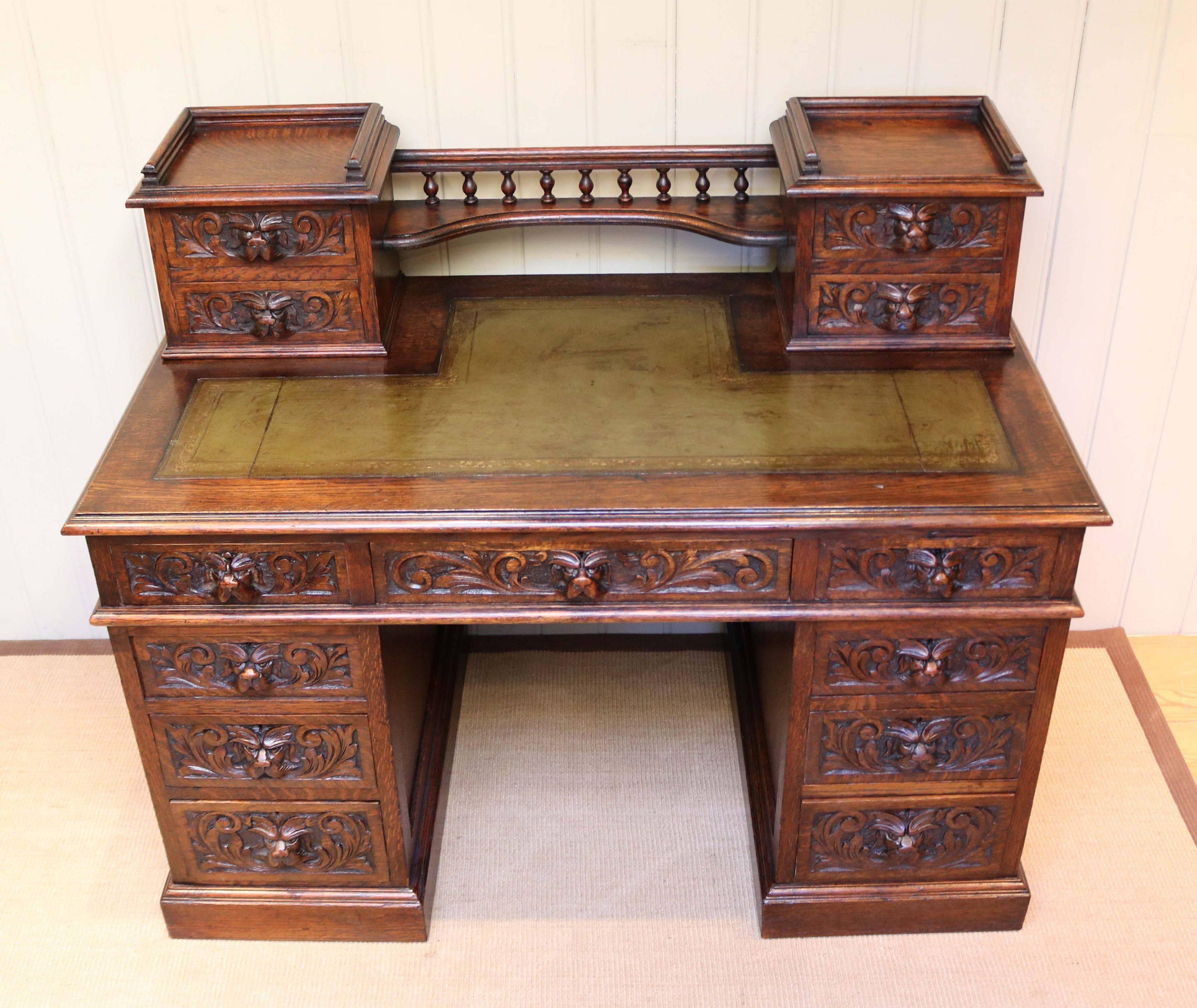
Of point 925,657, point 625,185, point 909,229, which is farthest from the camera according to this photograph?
point 625,185

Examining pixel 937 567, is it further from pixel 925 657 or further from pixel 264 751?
pixel 264 751

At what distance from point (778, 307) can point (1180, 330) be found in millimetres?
853

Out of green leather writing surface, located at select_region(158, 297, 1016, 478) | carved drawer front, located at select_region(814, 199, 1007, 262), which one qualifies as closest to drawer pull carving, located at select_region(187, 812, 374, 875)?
green leather writing surface, located at select_region(158, 297, 1016, 478)

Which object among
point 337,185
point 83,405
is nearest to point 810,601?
point 337,185

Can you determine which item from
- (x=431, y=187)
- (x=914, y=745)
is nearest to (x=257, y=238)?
(x=431, y=187)

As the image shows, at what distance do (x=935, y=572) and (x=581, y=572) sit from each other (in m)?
0.50

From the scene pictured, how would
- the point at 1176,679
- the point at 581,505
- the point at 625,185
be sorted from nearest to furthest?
the point at 581,505
the point at 625,185
the point at 1176,679

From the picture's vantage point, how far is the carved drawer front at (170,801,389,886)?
214 cm

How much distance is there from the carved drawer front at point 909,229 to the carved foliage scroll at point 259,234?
30.8 inches

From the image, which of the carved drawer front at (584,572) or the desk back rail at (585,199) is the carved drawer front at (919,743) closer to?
the carved drawer front at (584,572)

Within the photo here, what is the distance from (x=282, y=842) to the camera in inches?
85.0

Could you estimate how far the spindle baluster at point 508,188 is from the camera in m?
2.32

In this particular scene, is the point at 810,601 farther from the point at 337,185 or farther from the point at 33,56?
the point at 33,56

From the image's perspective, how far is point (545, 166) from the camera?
232 cm
